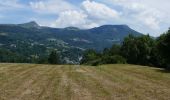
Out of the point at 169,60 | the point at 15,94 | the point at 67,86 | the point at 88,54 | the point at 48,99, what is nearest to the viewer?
the point at 48,99

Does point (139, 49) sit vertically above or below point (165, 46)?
above

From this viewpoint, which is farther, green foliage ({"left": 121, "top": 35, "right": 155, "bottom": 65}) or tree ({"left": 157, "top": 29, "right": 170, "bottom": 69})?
green foliage ({"left": 121, "top": 35, "right": 155, "bottom": 65})

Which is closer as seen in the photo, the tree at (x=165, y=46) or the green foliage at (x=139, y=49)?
the tree at (x=165, y=46)

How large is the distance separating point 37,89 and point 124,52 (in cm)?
11149

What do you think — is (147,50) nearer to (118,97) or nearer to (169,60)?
(169,60)

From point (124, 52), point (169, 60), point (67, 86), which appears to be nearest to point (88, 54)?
point (124, 52)

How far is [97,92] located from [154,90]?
427 cm

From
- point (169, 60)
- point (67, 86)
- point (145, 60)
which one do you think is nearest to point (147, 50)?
point (145, 60)

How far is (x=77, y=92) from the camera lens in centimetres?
2561

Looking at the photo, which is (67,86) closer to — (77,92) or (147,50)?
(77,92)

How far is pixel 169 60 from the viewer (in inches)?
2697

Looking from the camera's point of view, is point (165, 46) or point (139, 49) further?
point (139, 49)

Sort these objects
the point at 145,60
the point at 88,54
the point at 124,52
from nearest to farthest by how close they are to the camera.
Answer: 1. the point at 145,60
2. the point at 124,52
3. the point at 88,54

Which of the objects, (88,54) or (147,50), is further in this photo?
(88,54)
